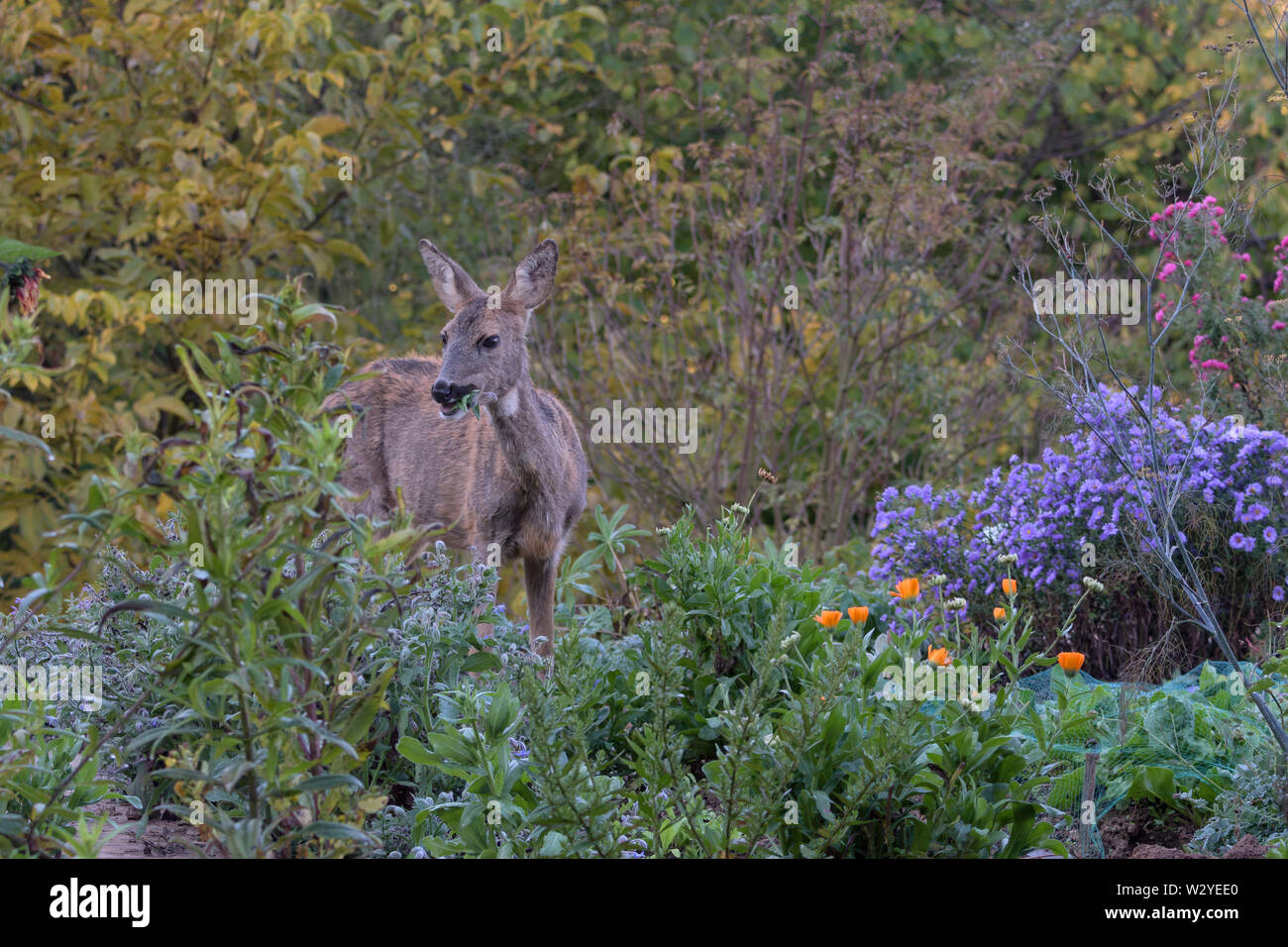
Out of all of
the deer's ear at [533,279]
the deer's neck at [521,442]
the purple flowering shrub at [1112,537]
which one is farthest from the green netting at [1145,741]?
the deer's ear at [533,279]

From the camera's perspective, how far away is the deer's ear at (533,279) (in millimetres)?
5969

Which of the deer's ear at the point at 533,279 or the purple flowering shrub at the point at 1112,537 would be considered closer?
the purple flowering shrub at the point at 1112,537

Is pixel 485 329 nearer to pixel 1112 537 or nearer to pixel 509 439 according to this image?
pixel 509 439

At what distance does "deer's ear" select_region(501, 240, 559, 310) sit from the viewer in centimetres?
597

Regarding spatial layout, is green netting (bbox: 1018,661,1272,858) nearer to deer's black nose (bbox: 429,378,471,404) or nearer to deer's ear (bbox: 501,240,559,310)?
deer's black nose (bbox: 429,378,471,404)

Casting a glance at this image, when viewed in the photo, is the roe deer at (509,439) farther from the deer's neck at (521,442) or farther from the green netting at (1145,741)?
the green netting at (1145,741)

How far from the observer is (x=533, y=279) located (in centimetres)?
605

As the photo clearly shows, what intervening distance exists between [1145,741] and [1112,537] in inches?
65.4

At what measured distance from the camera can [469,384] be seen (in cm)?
575

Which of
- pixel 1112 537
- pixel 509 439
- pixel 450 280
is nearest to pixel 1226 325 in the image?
pixel 1112 537

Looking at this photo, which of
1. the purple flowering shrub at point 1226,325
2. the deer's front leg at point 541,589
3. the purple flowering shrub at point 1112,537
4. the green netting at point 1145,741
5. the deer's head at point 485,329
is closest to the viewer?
the green netting at point 1145,741
